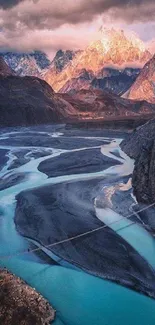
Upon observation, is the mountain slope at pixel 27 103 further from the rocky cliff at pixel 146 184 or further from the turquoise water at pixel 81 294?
the turquoise water at pixel 81 294

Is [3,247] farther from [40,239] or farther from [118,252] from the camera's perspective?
[118,252]

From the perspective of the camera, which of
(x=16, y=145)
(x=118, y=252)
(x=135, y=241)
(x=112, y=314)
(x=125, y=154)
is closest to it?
(x=112, y=314)

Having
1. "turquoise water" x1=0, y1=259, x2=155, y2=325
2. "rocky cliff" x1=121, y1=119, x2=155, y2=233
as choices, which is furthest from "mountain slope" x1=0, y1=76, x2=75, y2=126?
"turquoise water" x1=0, y1=259, x2=155, y2=325

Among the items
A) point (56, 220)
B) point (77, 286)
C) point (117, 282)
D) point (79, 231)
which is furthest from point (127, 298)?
point (56, 220)

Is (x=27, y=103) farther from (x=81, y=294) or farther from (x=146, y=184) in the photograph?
(x=81, y=294)

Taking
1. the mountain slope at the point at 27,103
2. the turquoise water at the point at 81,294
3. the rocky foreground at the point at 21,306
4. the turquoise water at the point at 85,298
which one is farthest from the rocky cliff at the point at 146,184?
the mountain slope at the point at 27,103

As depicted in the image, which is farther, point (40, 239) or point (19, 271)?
point (40, 239)
